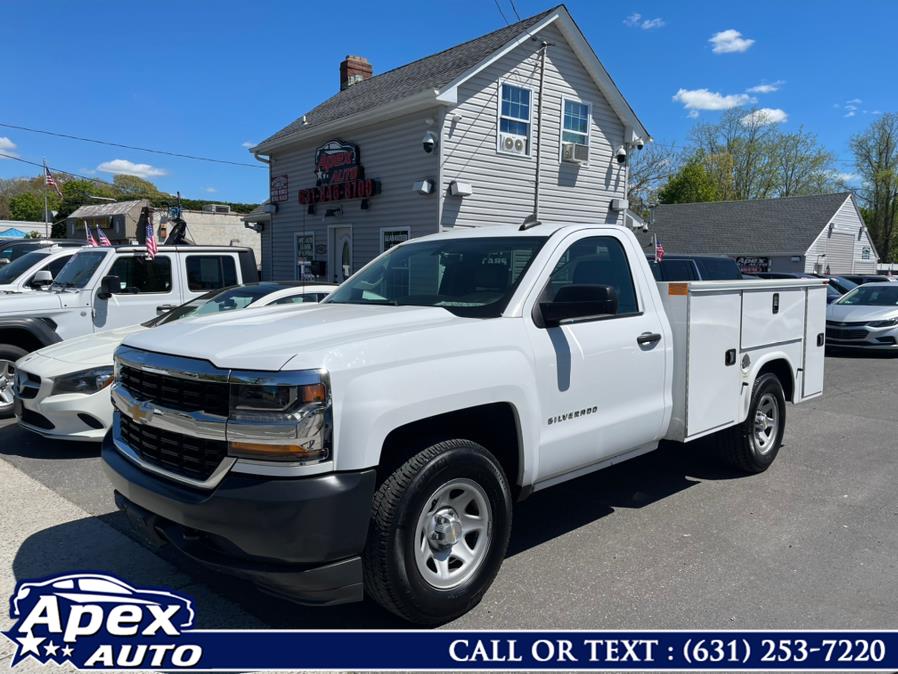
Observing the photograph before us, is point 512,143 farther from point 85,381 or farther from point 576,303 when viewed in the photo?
point 576,303

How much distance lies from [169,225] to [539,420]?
40649mm

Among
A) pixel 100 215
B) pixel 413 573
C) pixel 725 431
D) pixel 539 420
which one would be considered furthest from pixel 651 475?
pixel 100 215

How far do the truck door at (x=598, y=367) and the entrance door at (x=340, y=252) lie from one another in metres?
12.7

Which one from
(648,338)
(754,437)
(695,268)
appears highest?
(695,268)

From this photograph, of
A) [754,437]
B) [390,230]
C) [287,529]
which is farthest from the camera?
[390,230]

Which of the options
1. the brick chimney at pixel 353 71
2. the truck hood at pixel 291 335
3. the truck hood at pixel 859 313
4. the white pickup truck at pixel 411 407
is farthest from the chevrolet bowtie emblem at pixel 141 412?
the brick chimney at pixel 353 71

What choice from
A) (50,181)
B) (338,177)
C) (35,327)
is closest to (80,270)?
(35,327)

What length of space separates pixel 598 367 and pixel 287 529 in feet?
6.71

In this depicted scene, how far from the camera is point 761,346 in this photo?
536 cm

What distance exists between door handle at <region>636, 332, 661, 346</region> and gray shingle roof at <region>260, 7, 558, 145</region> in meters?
10.7

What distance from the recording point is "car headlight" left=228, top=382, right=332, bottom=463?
2.70m

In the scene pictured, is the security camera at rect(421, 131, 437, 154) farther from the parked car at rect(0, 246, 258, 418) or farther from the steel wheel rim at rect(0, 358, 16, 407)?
the steel wheel rim at rect(0, 358, 16, 407)

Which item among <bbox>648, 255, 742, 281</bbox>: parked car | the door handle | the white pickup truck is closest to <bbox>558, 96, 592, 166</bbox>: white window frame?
<bbox>648, 255, 742, 281</bbox>: parked car

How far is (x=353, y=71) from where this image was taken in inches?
831
